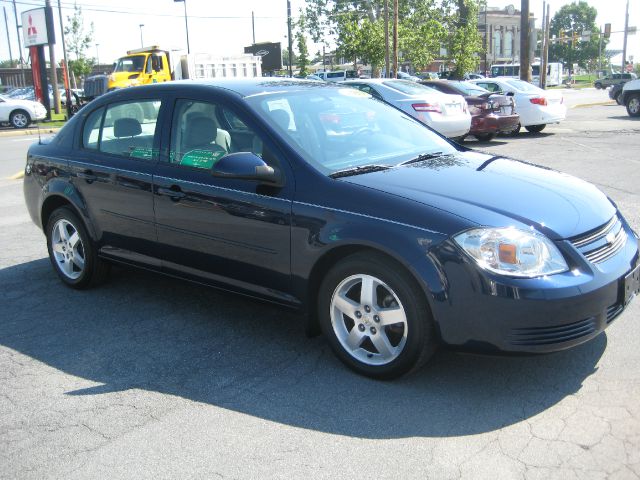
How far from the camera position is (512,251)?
10.7 ft

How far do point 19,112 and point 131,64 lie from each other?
5681 millimetres

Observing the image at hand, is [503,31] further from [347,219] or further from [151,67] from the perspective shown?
[347,219]

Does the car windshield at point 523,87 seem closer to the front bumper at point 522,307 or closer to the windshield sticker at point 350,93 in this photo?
the windshield sticker at point 350,93

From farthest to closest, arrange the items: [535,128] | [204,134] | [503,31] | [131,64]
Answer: [503,31]
[131,64]
[535,128]
[204,134]

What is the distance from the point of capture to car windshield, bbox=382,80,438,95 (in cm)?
1415

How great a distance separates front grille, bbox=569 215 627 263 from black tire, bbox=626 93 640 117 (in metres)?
21.2

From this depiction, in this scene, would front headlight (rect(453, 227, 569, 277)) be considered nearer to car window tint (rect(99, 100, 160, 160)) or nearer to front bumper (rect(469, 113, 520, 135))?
car window tint (rect(99, 100, 160, 160))

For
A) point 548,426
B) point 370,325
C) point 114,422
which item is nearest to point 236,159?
point 370,325

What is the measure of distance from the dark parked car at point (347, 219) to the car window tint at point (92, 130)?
0.01 metres

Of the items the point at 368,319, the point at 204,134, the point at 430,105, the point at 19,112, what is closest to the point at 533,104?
the point at 430,105

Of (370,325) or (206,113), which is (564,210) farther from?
(206,113)

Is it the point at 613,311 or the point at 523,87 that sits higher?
the point at 523,87

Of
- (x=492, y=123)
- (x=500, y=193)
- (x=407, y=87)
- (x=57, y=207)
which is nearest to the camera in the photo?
(x=500, y=193)

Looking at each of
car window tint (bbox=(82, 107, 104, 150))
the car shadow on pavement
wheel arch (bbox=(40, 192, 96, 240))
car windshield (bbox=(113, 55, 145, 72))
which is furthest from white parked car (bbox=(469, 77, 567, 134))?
car windshield (bbox=(113, 55, 145, 72))
